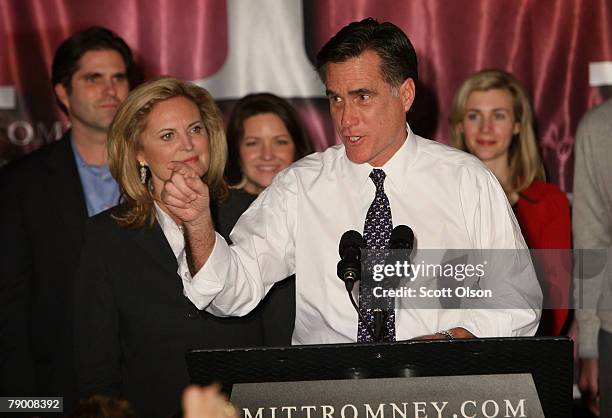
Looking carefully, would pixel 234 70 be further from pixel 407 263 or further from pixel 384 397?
pixel 384 397

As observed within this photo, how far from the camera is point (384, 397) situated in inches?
82.9

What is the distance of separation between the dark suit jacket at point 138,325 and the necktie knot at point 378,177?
0.59 meters

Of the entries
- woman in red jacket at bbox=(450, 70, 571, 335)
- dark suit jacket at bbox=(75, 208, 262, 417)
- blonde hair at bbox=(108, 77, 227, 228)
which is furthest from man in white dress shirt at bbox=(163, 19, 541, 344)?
woman in red jacket at bbox=(450, 70, 571, 335)

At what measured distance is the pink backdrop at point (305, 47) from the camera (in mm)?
4688

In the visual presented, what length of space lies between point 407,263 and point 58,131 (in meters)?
2.53

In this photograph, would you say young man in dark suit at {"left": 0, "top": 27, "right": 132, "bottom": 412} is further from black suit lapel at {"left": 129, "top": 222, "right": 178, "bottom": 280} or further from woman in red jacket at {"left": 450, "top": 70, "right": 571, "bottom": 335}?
woman in red jacket at {"left": 450, "top": 70, "right": 571, "bottom": 335}

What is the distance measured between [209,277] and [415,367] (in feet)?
2.53

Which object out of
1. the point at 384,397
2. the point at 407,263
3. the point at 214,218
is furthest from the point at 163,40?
the point at 384,397

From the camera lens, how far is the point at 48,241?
13.0 feet

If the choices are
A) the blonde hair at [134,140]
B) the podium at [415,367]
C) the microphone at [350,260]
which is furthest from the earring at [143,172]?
the podium at [415,367]

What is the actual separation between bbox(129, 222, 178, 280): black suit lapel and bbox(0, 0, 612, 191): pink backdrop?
1566 millimetres

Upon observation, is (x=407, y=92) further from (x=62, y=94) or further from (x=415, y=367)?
(x=62, y=94)

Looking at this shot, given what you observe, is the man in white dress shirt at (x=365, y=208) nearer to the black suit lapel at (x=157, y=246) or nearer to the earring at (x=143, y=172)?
the black suit lapel at (x=157, y=246)

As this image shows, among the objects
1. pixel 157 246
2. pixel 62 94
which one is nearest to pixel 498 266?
pixel 157 246
